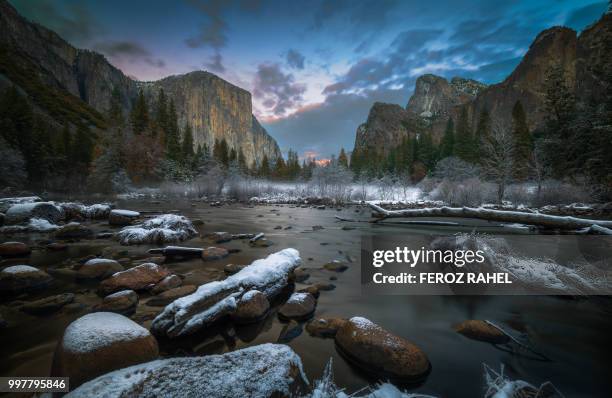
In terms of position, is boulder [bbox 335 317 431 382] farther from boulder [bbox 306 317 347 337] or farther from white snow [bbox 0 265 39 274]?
white snow [bbox 0 265 39 274]

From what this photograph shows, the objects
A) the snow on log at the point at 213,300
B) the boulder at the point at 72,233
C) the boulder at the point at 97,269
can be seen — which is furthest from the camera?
the boulder at the point at 72,233

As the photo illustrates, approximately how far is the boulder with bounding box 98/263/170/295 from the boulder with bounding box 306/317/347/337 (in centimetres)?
343

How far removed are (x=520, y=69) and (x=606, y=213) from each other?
4383 inches

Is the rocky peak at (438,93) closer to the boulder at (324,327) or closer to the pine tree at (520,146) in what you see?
the pine tree at (520,146)

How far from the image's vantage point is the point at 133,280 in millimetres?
4785

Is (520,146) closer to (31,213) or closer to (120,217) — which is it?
(120,217)

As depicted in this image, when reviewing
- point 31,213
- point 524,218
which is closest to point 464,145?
point 524,218

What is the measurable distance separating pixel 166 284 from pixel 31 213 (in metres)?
13.1

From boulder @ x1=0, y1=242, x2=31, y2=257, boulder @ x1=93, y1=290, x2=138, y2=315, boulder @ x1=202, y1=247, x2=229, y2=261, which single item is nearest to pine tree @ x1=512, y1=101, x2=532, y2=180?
boulder @ x1=202, y1=247, x2=229, y2=261

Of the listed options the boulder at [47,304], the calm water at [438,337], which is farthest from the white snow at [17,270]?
the boulder at [47,304]

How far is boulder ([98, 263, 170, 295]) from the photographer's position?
4707mm

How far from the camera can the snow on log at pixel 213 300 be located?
3189 mm

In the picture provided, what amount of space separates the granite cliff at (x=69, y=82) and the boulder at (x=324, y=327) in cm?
9132

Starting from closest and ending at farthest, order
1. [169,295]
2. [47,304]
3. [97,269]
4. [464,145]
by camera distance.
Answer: [47,304]
[169,295]
[97,269]
[464,145]
